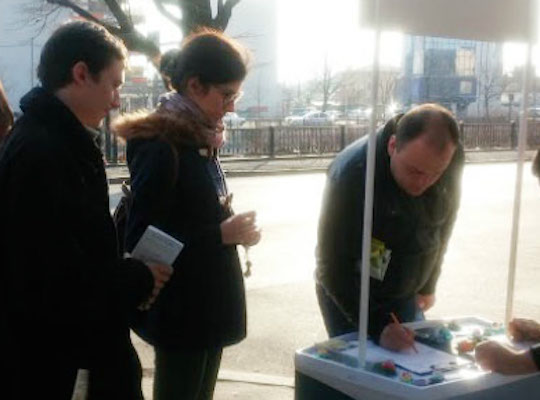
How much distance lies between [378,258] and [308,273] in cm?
470

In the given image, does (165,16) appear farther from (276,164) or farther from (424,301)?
(424,301)

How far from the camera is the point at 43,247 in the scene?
5.72 feet

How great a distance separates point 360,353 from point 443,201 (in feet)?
2.51

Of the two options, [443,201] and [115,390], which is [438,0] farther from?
[115,390]

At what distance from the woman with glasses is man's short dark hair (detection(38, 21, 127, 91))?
391mm

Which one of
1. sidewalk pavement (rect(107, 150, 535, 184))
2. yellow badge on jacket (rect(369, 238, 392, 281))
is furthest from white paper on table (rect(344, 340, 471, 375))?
sidewalk pavement (rect(107, 150, 535, 184))

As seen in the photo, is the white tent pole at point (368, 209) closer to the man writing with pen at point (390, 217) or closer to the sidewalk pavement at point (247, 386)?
the man writing with pen at point (390, 217)

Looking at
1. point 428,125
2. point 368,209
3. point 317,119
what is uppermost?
point 428,125

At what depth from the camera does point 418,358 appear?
2.15 m

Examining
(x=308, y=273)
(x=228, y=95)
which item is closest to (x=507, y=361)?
(x=228, y=95)

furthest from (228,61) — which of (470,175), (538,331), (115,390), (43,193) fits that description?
(470,175)

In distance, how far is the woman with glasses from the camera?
2.28 meters

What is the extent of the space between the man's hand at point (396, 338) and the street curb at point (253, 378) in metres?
1.95

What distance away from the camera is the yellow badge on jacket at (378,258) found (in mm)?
2436
